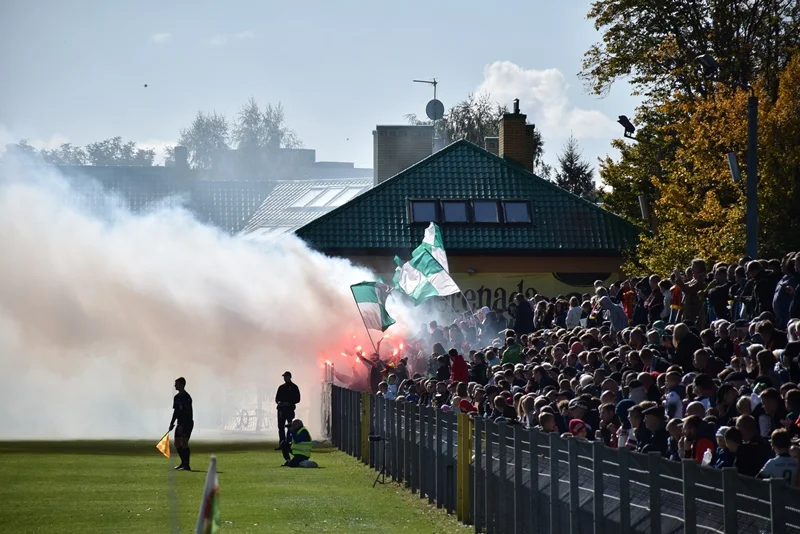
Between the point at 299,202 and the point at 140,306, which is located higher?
the point at 299,202

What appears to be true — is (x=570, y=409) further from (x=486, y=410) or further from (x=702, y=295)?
(x=702, y=295)

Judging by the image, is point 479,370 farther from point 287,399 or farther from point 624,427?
point 624,427

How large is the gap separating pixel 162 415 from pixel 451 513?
91.7 feet

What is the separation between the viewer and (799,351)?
48.1 feet

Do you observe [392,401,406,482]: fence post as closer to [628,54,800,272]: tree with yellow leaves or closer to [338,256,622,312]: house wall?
[628,54,800,272]: tree with yellow leaves

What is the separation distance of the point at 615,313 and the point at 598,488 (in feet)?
44.0

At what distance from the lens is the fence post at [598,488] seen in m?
11.8

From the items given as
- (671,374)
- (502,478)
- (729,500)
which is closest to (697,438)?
(671,374)

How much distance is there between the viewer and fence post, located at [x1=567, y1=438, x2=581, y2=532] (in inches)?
494

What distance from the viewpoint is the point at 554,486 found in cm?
1335

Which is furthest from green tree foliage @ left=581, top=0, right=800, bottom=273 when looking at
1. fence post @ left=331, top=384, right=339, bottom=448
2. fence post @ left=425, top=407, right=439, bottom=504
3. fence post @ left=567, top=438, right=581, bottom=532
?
fence post @ left=567, top=438, right=581, bottom=532

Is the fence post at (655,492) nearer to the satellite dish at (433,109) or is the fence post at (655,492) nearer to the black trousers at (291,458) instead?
the black trousers at (291,458)

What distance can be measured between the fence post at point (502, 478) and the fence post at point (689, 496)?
6122 mm

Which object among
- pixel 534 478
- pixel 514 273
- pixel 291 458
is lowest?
pixel 291 458
